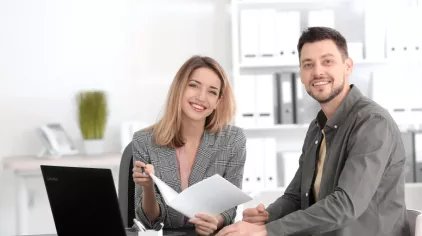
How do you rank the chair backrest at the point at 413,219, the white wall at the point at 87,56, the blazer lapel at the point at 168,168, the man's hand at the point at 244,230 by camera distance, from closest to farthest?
the man's hand at the point at 244,230
the chair backrest at the point at 413,219
the blazer lapel at the point at 168,168
the white wall at the point at 87,56

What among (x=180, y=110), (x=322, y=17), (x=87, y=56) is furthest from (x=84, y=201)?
(x=87, y=56)

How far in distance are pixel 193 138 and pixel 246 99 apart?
1463mm

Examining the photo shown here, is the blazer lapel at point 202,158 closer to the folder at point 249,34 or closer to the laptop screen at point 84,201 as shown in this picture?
the laptop screen at point 84,201

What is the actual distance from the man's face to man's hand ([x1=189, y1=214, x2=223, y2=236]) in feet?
1.79

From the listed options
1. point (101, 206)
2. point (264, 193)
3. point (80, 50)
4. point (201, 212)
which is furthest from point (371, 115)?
Answer: point (80, 50)

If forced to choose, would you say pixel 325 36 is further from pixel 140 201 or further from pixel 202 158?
pixel 140 201

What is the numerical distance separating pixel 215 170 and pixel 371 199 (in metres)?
0.68

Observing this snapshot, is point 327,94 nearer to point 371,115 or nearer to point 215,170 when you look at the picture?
point 371,115

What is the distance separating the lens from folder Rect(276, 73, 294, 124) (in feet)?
13.5

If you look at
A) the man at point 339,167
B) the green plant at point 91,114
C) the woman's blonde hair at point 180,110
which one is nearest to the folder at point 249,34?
the green plant at point 91,114

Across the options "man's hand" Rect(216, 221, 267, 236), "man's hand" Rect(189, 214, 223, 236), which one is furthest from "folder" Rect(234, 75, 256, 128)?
"man's hand" Rect(216, 221, 267, 236)

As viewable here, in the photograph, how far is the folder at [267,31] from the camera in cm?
406

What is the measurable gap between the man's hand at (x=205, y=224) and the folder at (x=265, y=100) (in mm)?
1991

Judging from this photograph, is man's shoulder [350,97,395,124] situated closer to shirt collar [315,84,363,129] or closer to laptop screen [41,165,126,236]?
shirt collar [315,84,363,129]
